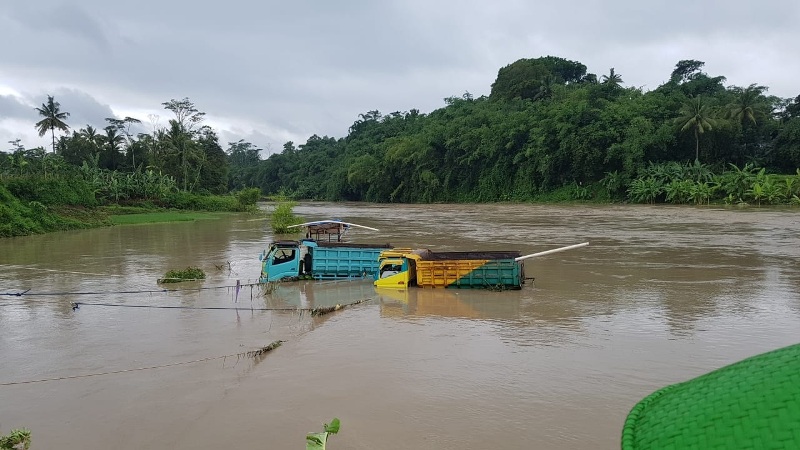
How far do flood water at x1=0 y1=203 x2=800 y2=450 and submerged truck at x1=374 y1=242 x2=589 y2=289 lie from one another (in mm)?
437

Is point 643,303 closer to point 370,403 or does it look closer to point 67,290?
point 370,403

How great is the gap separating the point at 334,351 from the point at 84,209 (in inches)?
1451

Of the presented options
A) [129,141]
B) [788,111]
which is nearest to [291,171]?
[129,141]

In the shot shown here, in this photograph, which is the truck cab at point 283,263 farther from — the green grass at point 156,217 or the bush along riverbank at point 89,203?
the green grass at point 156,217

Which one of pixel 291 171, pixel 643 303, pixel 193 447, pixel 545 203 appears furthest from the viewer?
pixel 291 171

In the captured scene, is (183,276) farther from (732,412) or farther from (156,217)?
(156,217)

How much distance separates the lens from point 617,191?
174 feet

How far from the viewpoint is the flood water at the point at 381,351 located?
677 cm

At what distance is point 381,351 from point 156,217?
3846 cm

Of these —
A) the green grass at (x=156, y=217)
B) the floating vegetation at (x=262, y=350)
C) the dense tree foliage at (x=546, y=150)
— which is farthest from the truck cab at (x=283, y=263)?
the dense tree foliage at (x=546, y=150)

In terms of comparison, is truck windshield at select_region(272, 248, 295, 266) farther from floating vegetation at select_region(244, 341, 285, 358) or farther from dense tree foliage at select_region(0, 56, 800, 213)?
dense tree foliage at select_region(0, 56, 800, 213)

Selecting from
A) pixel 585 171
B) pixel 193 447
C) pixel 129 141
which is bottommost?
pixel 193 447

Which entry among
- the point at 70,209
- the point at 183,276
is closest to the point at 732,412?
the point at 183,276

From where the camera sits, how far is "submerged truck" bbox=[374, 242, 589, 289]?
14.5 metres
